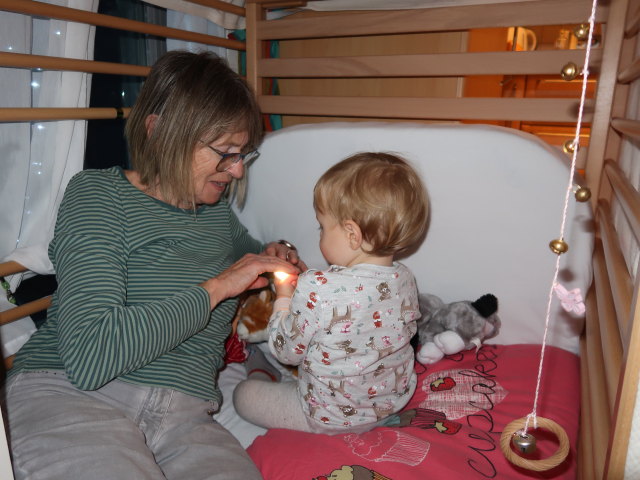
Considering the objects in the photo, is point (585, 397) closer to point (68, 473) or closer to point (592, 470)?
point (592, 470)

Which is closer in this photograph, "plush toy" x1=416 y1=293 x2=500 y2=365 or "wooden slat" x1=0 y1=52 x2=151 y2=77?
"wooden slat" x1=0 y1=52 x2=151 y2=77

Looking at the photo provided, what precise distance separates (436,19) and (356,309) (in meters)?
0.92

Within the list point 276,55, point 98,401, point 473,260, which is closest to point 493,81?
point 276,55

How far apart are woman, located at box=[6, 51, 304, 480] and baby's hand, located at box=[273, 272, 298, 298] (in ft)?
0.10

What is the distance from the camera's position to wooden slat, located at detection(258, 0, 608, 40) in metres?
1.29

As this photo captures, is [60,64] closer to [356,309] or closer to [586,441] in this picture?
[356,309]

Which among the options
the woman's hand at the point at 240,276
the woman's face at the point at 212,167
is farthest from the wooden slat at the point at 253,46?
the woman's hand at the point at 240,276

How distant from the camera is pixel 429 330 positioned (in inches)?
52.2

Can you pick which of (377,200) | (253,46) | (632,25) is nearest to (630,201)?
(377,200)

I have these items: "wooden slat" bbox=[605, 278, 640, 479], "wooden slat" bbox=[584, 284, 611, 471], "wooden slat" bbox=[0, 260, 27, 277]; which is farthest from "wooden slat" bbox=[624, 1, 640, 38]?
"wooden slat" bbox=[0, 260, 27, 277]

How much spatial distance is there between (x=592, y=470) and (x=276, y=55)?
1800mm

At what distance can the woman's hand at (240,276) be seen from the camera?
1.11 meters

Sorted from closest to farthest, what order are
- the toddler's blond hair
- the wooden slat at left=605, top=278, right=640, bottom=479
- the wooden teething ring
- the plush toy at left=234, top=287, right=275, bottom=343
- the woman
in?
1. the wooden slat at left=605, top=278, right=640, bottom=479
2. the wooden teething ring
3. the woman
4. the toddler's blond hair
5. the plush toy at left=234, top=287, right=275, bottom=343

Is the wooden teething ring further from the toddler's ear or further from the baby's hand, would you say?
the baby's hand
